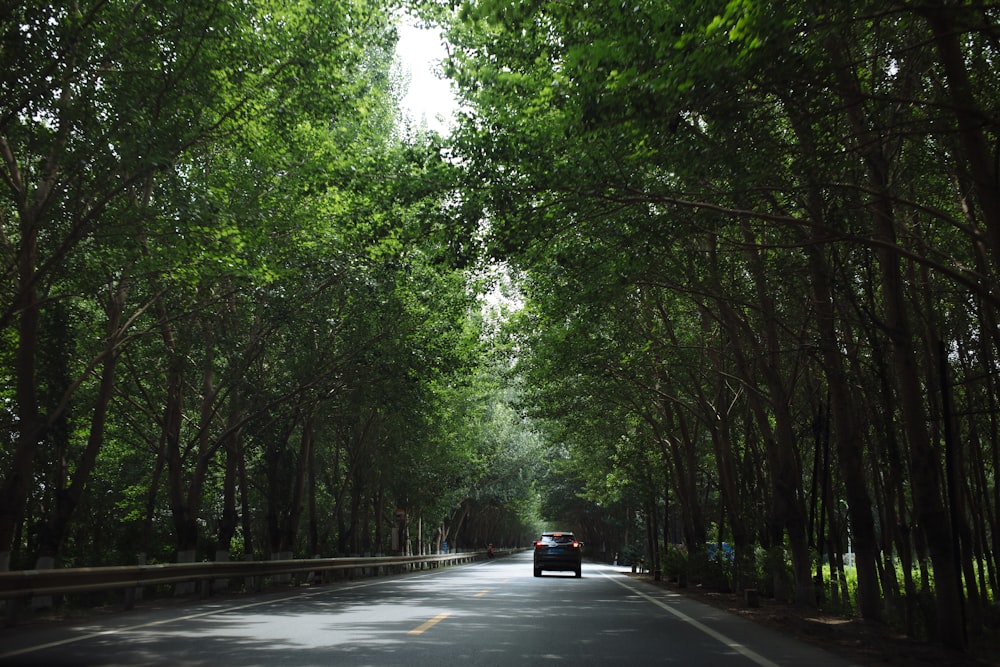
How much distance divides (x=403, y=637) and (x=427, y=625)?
1393mm

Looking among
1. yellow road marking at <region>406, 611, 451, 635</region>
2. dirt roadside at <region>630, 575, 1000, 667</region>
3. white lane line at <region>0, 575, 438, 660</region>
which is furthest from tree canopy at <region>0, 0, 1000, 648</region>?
yellow road marking at <region>406, 611, 451, 635</region>

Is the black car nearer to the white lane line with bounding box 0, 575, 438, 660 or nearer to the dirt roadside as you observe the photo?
the white lane line with bounding box 0, 575, 438, 660

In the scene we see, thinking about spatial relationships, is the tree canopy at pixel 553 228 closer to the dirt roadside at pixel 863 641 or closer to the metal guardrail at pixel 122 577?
the dirt roadside at pixel 863 641

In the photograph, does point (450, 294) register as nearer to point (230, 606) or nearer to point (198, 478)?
point (198, 478)

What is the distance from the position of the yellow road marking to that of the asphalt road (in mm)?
14

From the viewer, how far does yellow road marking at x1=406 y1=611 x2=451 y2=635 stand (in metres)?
10.1

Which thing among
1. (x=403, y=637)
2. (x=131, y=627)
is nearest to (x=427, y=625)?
(x=403, y=637)

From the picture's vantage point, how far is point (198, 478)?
69.4 feet

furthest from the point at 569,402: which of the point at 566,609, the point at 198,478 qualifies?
the point at 566,609

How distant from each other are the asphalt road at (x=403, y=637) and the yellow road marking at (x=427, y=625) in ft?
0.05

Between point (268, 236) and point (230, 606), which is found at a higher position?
point (268, 236)

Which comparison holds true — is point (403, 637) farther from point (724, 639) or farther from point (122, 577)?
point (122, 577)

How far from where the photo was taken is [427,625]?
10906 millimetres

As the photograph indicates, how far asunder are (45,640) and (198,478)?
12602 millimetres
